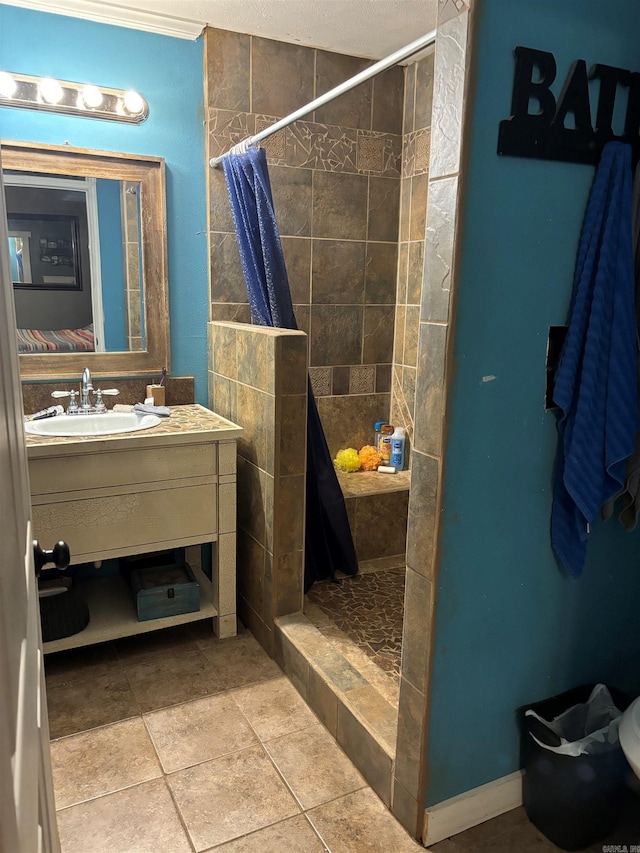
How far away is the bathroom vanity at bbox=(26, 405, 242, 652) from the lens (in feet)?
6.88

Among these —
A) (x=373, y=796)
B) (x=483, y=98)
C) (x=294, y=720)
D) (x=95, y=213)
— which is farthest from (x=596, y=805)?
(x=95, y=213)

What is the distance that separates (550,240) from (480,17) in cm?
46

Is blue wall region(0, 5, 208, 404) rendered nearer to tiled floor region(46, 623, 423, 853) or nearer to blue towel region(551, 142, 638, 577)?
tiled floor region(46, 623, 423, 853)

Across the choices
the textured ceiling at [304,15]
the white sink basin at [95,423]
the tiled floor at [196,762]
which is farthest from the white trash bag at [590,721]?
the textured ceiling at [304,15]

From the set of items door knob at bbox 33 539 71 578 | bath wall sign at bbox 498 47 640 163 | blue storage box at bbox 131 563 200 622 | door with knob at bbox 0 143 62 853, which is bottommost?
blue storage box at bbox 131 563 200 622

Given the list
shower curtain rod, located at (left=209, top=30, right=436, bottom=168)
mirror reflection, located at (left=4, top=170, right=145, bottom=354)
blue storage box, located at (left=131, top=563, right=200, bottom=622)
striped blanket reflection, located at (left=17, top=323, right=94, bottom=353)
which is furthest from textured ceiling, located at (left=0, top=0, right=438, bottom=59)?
blue storage box, located at (left=131, top=563, right=200, bottom=622)

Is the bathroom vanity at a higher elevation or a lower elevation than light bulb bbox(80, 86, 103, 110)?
lower

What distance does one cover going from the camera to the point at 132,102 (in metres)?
2.45

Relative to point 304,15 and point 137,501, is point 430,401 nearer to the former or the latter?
point 137,501

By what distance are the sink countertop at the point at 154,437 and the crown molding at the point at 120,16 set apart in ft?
4.87

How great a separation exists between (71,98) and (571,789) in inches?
107

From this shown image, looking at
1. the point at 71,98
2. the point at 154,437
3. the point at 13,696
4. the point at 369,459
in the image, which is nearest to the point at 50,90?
the point at 71,98

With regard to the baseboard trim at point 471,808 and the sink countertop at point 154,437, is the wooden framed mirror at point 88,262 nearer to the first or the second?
the sink countertop at point 154,437

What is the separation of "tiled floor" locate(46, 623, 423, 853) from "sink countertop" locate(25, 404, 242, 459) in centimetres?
83
